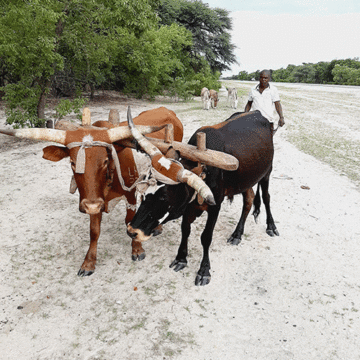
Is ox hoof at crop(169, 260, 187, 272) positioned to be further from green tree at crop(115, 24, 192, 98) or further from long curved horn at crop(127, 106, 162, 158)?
green tree at crop(115, 24, 192, 98)

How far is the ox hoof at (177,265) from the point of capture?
4109 millimetres

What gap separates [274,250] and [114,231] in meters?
2.57

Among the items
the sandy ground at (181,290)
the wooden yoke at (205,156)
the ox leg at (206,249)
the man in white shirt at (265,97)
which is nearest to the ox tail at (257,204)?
the sandy ground at (181,290)

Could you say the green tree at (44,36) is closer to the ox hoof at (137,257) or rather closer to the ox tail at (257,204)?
the ox hoof at (137,257)

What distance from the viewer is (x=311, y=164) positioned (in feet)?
26.2

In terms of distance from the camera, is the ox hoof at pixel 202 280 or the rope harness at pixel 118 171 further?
the ox hoof at pixel 202 280

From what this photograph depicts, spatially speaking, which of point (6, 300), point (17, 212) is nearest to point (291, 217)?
point (6, 300)

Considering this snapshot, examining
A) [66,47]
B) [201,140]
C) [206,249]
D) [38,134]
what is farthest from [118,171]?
[66,47]

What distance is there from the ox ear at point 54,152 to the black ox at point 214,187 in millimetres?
1218

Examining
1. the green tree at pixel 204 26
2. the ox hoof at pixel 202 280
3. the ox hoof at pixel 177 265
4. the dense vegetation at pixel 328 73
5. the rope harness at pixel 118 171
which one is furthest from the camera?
the dense vegetation at pixel 328 73

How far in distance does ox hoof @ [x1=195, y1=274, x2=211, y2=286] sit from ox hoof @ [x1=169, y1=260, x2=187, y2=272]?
0.31m

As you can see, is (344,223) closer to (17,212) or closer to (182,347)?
(182,347)

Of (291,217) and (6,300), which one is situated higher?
(291,217)

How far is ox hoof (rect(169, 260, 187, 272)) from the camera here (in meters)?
4.11
